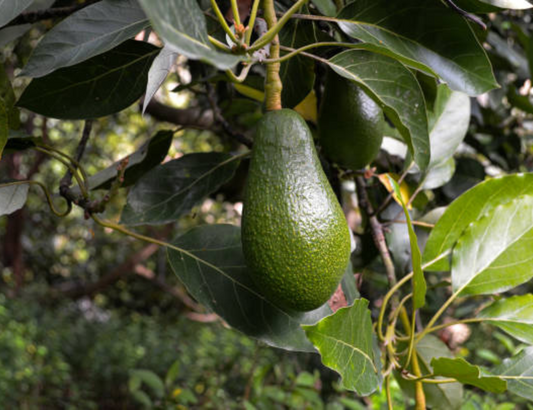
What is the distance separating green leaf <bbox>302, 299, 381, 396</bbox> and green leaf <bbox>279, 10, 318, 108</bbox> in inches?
13.6

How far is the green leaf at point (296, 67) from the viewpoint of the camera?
2.36ft

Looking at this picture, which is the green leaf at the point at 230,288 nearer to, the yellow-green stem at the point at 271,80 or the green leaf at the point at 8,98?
the yellow-green stem at the point at 271,80

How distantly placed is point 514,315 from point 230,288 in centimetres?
41

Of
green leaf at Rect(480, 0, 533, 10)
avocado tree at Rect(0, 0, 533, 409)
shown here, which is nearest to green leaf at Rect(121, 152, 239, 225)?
avocado tree at Rect(0, 0, 533, 409)

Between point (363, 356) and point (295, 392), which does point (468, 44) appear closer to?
point (363, 356)

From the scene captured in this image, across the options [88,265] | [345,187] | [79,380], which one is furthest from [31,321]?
[345,187]

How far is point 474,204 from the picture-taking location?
720 millimetres

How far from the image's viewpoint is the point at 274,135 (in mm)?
580

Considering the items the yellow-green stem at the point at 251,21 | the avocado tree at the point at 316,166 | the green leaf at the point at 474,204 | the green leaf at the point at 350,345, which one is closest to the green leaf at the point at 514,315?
the avocado tree at the point at 316,166

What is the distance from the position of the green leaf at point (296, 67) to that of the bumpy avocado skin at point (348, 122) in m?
0.03

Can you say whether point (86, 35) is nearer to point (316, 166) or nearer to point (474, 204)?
point (316, 166)

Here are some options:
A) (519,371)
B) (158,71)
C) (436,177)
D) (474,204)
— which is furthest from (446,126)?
(158,71)

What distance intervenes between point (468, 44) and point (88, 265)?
197 inches

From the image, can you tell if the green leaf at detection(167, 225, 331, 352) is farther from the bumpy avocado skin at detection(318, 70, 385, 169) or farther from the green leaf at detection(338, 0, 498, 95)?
the green leaf at detection(338, 0, 498, 95)
